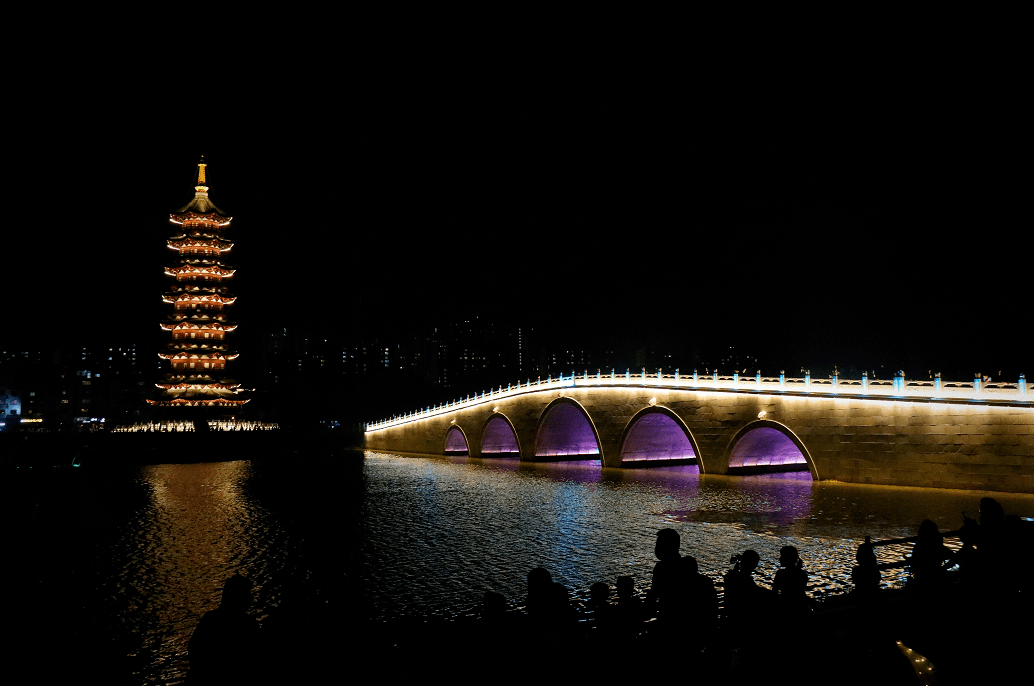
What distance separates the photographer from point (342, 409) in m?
85.3

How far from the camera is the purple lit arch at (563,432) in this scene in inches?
1608

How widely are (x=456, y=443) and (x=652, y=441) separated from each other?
16964 millimetres

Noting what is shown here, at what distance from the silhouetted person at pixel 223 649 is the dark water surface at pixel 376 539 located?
0.44m

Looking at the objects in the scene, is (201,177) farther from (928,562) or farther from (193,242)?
(928,562)

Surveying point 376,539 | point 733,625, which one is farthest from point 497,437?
point 733,625

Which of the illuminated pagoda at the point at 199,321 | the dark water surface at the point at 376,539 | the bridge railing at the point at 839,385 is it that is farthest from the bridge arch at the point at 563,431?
the illuminated pagoda at the point at 199,321

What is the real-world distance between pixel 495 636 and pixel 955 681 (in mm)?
3673

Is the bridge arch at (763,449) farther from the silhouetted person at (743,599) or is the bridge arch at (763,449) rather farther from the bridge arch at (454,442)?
the silhouetted person at (743,599)

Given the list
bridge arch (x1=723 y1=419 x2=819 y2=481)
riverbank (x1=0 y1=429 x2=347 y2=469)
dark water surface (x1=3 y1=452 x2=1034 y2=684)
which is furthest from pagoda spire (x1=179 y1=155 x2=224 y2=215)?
bridge arch (x1=723 y1=419 x2=819 y2=481)

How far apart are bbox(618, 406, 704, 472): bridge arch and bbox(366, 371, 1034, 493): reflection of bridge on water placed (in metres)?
0.07

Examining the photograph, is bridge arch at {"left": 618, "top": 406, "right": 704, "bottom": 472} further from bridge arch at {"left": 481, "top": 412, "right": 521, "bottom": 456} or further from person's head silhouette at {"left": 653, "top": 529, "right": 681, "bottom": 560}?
person's head silhouette at {"left": 653, "top": 529, "right": 681, "bottom": 560}

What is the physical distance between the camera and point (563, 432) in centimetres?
4300

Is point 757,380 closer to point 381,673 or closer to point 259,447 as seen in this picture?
point 381,673

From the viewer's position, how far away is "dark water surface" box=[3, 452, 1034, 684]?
43.0 feet
